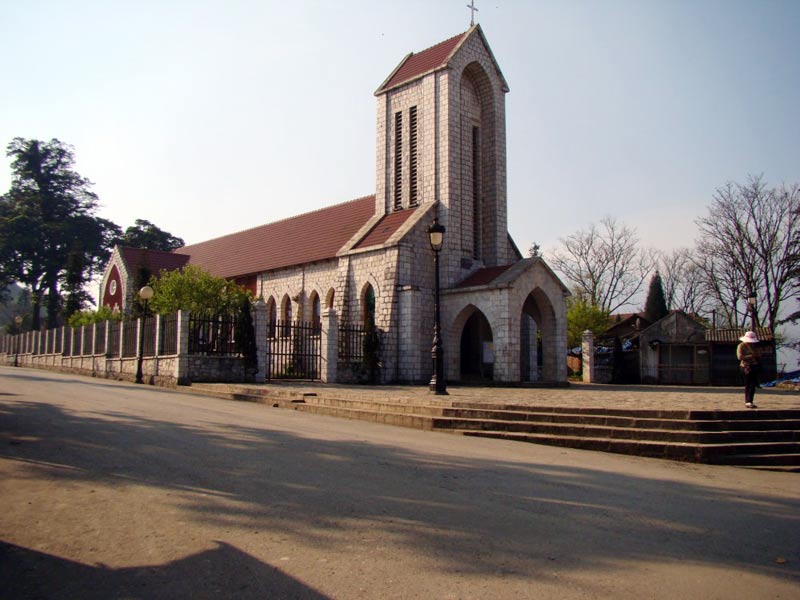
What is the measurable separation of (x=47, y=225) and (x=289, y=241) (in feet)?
128

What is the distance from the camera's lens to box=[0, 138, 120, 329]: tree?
61.2 metres

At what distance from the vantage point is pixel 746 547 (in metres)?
5.41

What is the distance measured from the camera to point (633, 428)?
11094 mm

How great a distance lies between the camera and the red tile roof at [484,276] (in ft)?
80.6

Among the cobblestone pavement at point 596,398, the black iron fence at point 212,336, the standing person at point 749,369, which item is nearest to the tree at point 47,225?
the black iron fence at point 212,336

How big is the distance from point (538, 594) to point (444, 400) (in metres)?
10.6

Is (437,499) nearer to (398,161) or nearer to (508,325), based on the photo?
(508,325)

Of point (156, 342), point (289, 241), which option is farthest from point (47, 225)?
point (156, 342)

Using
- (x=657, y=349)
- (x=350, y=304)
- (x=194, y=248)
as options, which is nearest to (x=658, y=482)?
(x=350, y=304)

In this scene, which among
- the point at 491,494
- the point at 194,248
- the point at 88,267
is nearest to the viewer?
the point at 491,494

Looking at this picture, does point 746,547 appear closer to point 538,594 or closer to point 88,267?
point 538,594

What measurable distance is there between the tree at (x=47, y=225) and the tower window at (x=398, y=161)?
44368mm

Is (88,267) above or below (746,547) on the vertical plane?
above

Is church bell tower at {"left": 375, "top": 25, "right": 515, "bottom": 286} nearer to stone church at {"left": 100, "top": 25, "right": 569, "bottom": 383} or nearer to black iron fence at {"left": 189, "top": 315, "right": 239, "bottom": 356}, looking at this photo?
stone church at {"left": 100, "top": 25, "right": 569, "bottom": 383}
